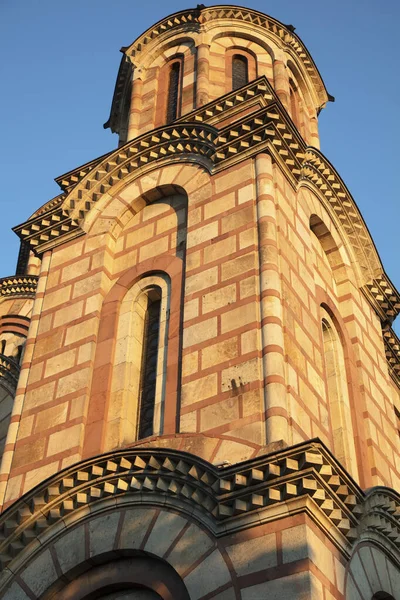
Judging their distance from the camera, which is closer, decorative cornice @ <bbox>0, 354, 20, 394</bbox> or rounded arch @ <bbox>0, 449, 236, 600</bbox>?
rounded arch @ <bbox>0, 449, 236, 600</bbox>

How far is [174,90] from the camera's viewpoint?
950 inches

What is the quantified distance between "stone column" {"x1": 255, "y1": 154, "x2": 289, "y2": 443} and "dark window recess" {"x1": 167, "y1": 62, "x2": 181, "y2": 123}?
201 inches

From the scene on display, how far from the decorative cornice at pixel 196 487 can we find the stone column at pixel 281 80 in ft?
36.4

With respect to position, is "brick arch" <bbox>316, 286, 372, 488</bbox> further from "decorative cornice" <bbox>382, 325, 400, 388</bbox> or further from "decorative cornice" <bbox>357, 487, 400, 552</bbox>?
"decorative cornice" <bbox>382, 325, 400, 388</bbox>

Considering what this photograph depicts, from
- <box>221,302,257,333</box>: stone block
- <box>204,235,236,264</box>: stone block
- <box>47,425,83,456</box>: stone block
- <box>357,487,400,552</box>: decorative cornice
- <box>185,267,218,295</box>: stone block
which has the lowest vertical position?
<box>357,487,400,552</box>: decorative cornice

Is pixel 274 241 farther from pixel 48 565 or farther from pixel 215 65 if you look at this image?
pixel 215 65

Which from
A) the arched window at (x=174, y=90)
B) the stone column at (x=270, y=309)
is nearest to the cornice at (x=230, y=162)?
the stone column at (x=270, y=309)

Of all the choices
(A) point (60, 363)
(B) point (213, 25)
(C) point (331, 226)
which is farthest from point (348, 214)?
(A) point (60, 363)

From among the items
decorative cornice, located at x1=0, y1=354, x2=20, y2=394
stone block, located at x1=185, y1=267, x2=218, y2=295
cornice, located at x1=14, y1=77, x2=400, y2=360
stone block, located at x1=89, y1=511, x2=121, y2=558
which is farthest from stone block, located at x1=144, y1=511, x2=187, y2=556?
decorative cornice, located at x1=0, y1=354, x2=20, y2=394

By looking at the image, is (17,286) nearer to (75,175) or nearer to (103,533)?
(75,175)

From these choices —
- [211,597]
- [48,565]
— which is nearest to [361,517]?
[211,597]

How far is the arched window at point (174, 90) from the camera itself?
23.4 meters

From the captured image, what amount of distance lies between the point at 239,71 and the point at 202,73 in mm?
1249

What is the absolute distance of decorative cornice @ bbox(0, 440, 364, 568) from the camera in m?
13.5
